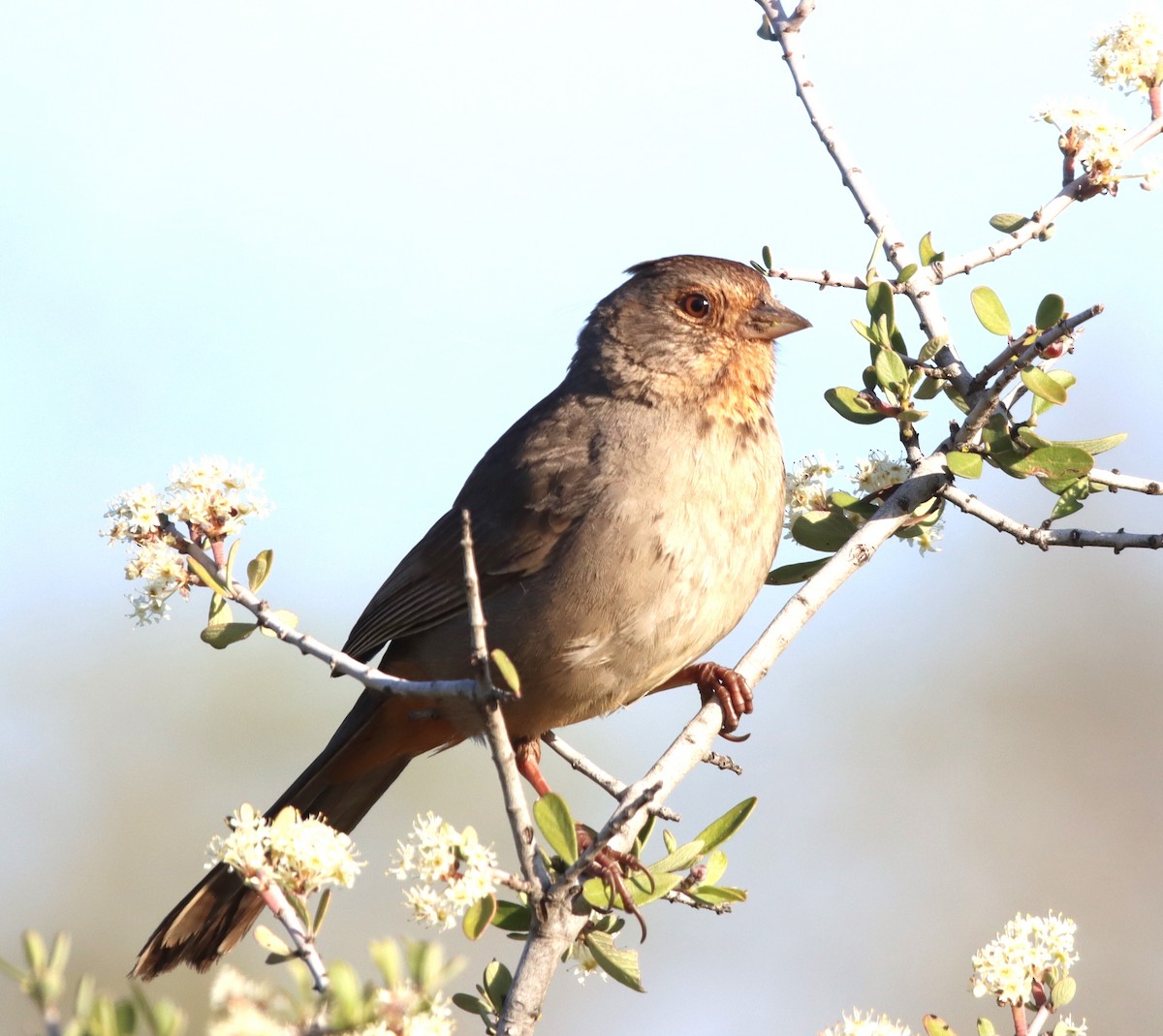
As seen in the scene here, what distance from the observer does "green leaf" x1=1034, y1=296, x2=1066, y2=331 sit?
3531 mm

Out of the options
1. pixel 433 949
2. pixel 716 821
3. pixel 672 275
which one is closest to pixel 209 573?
pixel 716 821

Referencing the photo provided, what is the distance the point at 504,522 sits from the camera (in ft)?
16.3

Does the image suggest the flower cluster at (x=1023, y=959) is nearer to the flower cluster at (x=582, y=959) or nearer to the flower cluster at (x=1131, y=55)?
the flower cluster at (x=582, y=959)

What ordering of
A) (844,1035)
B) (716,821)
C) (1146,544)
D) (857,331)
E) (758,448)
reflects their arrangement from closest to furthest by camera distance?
(844,1035)
(716,821)
(1146,544)
(857,331)
(758,448)

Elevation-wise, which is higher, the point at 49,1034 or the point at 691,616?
the point at 691,616

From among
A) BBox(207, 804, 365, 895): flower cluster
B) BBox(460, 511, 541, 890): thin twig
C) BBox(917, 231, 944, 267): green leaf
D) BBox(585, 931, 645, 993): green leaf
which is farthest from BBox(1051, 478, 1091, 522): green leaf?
BBox(207, 804, 365, 895): flower cluster

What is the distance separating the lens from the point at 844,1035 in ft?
9.02

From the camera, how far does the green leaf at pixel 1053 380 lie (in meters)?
3.65

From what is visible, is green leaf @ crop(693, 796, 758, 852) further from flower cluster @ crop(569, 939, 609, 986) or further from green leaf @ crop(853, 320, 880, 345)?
green leaf @ crop(853, 320, 880, 345)

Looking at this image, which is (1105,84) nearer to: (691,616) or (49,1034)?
(691,616)

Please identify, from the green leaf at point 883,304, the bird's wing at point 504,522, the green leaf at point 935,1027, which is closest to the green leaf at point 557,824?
the green leaf at point 935,1027

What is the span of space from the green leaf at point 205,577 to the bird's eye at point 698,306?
2614 mm

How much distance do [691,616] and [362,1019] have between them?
2955mm

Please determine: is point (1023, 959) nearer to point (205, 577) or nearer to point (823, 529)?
point (823, 529)
